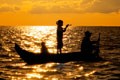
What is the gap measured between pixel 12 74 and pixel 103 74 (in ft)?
19.2

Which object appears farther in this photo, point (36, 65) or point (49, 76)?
point (36, 65)

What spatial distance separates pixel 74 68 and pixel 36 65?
2.82 m

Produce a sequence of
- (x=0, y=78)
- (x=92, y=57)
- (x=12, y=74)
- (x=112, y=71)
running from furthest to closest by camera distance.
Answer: (x=92, y=57) → (x=112, y=71) → (x=12, y=74) → (x=0, y=78)

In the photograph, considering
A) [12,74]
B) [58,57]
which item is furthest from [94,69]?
[12,74]

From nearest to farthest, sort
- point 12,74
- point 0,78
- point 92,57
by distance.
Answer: point 0,78 → point 12,74 → point 92,57

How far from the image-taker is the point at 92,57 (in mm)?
26531

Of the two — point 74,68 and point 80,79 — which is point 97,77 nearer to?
point 80,79

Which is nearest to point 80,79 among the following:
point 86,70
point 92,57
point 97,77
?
point 97,77

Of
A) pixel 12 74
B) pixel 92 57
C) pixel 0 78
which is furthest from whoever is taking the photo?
pixel 92 57

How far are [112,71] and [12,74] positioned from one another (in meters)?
6.85

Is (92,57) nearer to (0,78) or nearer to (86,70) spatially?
(86,70)

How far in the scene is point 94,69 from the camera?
25.3m

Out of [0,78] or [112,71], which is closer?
[0,78]

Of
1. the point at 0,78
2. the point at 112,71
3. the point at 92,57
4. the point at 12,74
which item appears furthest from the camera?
the point at 92,57
